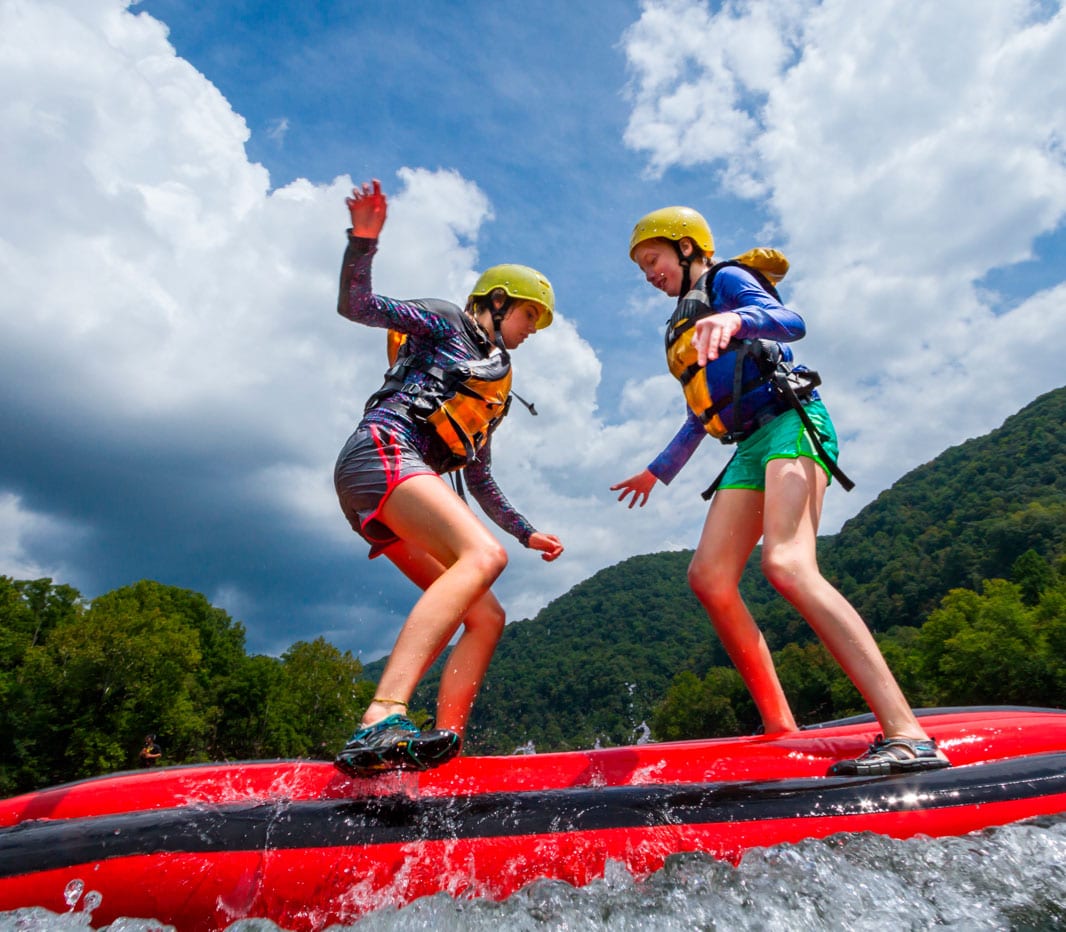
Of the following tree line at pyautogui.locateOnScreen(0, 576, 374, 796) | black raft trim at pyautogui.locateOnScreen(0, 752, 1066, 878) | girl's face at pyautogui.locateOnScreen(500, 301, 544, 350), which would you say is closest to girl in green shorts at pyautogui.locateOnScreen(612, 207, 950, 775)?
black raft trim at pyautogui.locateOnScreen(0, 752, 1066, 878)

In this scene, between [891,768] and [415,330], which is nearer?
[891,768]

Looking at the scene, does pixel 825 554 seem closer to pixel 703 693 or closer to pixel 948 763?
pixel 703 693

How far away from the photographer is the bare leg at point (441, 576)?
99.1 inches

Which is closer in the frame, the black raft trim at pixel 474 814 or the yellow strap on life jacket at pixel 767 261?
the black raft trim at pixel 474 814

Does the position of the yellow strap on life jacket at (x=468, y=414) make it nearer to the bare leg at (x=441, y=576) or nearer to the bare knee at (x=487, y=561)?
the bare leg at (x=441, y=576)

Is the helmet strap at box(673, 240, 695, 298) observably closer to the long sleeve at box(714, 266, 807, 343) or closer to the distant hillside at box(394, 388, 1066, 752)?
the long sleeve at box(714, 266, 807, 343)

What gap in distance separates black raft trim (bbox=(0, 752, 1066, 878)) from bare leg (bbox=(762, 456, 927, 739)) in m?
0.29

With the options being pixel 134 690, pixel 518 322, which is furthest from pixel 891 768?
pixel 134 690

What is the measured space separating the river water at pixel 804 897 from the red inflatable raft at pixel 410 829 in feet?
0.19

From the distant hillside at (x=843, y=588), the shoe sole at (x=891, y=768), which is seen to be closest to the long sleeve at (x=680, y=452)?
the shoe sole at (x=891, y=768)

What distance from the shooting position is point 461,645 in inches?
126

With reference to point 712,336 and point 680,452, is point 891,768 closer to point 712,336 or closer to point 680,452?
point 712,336

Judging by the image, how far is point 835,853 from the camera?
80.4 inches

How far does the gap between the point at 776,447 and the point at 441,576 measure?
5.01 feet
